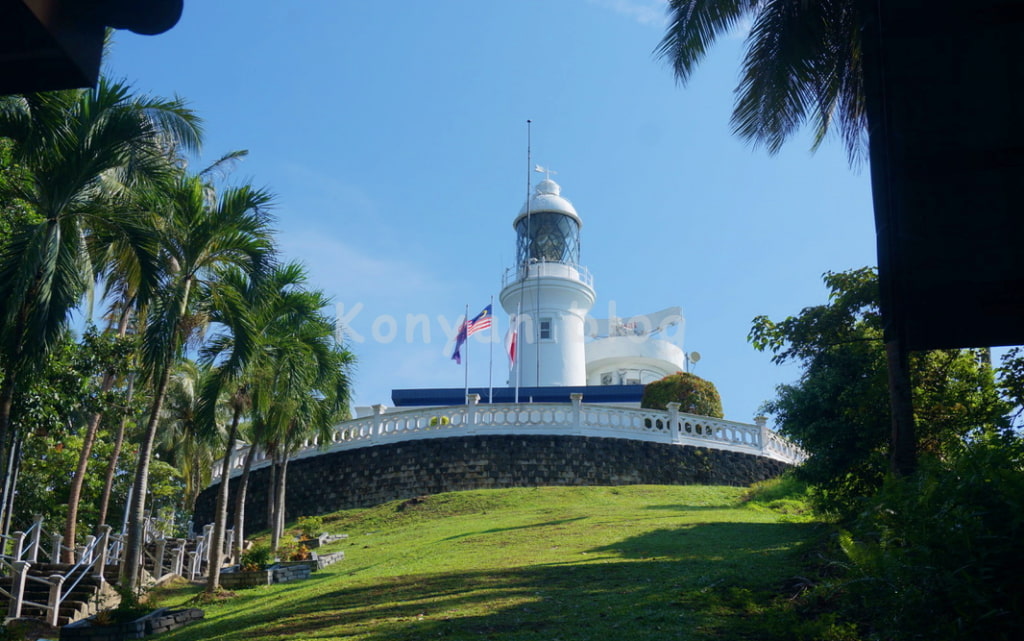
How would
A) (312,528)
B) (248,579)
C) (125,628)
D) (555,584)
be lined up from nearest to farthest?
(555,584) → (125,628) → (248,579) → (312,528)

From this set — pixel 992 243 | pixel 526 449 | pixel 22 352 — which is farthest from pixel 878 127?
pixel 526 449

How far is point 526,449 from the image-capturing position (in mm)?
30750

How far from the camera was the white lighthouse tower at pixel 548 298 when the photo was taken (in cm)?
4531

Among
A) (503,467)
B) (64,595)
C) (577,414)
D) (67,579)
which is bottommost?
(64,595)

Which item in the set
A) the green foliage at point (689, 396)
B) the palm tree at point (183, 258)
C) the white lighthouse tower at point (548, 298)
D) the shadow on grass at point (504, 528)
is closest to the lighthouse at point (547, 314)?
the white lighthouse tower at point (548, 298)

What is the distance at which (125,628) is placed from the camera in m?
12.8

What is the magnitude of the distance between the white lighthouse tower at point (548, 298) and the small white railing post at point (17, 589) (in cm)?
2993

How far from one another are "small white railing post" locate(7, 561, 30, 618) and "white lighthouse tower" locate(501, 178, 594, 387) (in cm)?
2993

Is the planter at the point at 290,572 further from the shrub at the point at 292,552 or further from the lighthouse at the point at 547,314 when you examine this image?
the lighthouse at the point at 547,314

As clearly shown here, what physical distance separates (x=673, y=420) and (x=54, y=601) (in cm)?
2108

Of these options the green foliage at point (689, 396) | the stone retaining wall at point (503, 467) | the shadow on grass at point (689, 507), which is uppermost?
the green foliage at point (689, 396)

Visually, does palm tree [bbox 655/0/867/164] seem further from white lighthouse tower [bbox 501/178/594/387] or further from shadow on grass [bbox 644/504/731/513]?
white lighthouse tower [bbox 501/178/594/387]

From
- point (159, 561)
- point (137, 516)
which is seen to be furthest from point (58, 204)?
point (159, 561)

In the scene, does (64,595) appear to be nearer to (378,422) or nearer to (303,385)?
(303,385)
